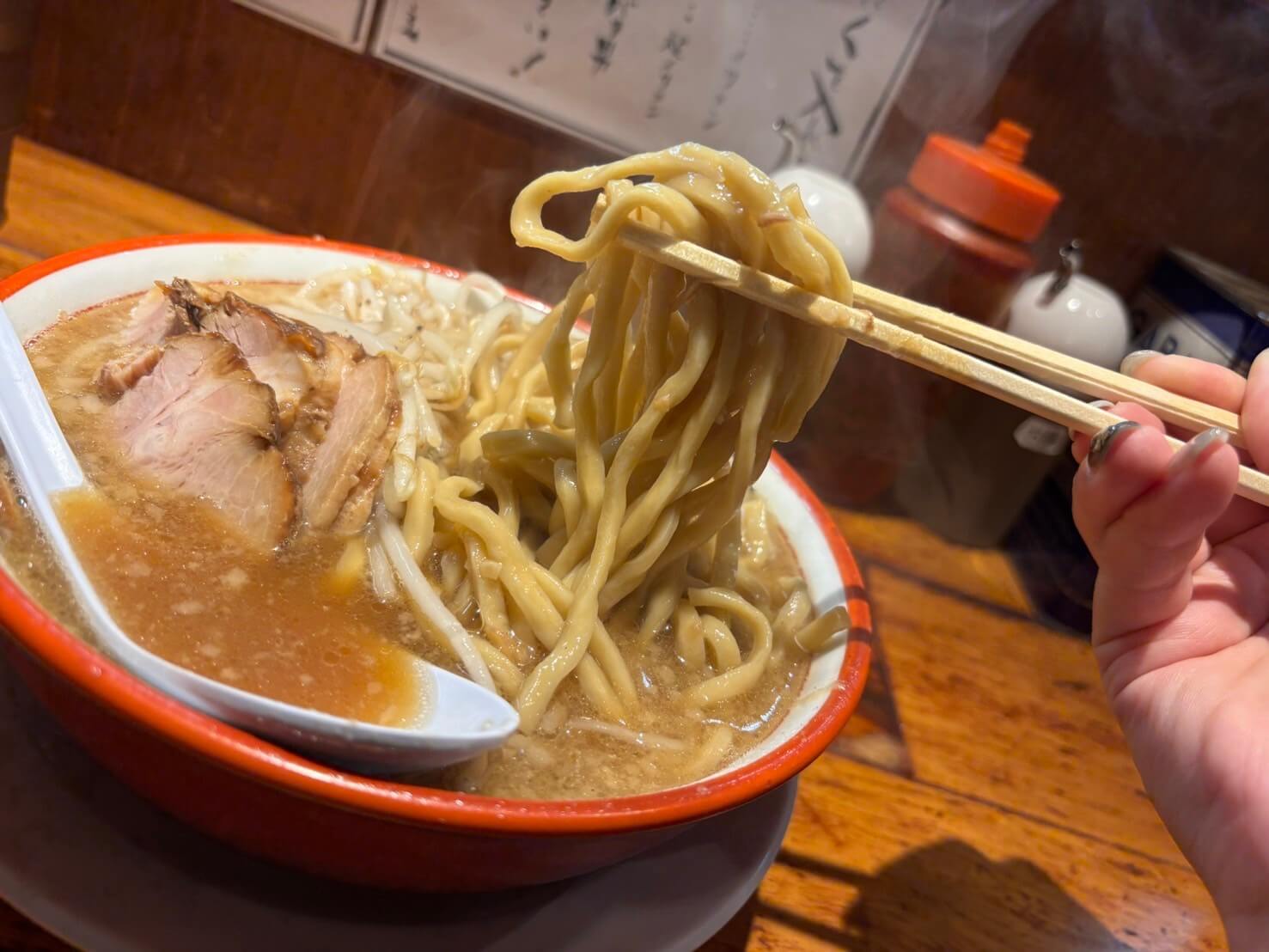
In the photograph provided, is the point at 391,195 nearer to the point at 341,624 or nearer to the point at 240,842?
the point at 341,624

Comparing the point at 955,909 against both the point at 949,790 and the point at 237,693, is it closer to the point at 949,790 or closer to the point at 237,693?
the point at 949,790

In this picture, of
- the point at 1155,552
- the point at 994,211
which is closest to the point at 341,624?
the point at 1155,552

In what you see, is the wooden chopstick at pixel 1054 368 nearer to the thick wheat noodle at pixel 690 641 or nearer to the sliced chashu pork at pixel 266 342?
the thick wheat noodle at pixel 690 641

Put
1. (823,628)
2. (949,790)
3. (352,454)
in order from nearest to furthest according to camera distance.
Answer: (352,454)
(823,628)
(949,790)

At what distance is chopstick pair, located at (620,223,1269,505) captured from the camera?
1135 mm

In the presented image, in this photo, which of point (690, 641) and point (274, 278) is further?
point (274, 278)

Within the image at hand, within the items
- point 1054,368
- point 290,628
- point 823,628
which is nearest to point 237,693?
point 290,628

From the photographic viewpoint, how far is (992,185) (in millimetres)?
2107

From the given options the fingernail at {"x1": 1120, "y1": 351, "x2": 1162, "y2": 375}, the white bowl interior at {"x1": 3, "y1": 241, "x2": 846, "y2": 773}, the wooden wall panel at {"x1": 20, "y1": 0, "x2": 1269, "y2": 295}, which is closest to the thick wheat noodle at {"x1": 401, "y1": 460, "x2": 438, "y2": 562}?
the white bowl interior at {"x1": 3, "y1": 241, "x2": 846, "y2": 773}

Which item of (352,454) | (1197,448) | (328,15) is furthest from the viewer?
(328,15)

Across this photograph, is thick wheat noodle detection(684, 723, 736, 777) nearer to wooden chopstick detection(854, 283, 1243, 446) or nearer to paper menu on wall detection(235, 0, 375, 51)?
wooden chopstick detection(854, 283, 1243, 446)

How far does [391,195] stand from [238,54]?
0.51 m

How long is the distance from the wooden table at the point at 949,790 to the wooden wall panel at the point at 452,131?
0.65 ft

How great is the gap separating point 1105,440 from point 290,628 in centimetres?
100
